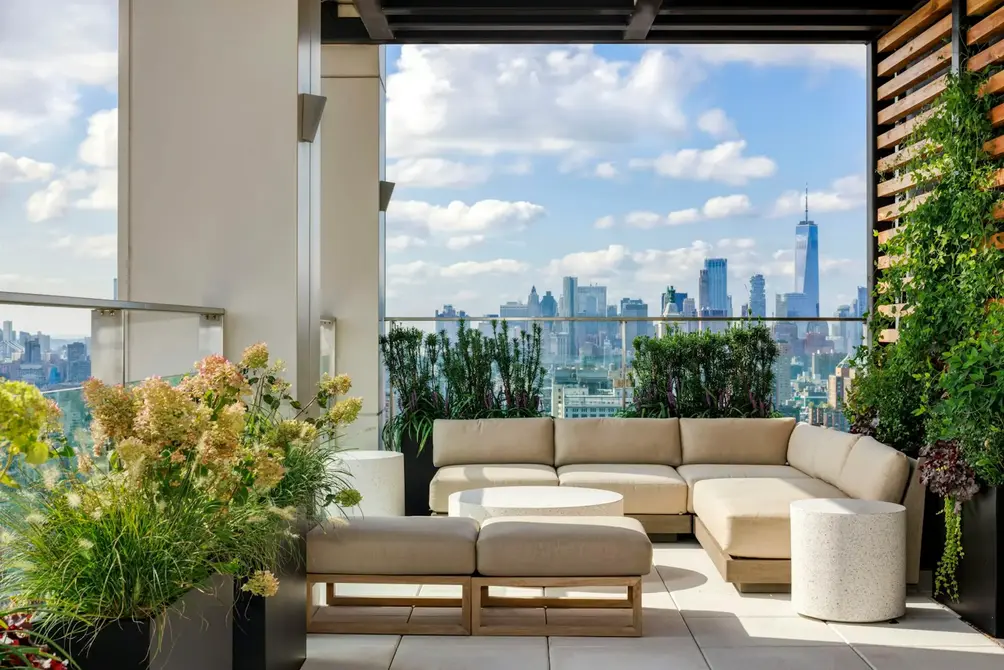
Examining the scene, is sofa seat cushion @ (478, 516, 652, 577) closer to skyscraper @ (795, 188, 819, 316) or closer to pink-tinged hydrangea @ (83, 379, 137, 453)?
pink-tinged hydrangea @ (83, 379, 137, 453)

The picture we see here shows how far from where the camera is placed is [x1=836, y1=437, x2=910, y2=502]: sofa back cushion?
4746 millimetres

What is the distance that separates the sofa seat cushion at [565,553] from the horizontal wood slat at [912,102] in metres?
3.39

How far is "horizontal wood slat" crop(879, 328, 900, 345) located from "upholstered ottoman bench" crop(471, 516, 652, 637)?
3085 mm

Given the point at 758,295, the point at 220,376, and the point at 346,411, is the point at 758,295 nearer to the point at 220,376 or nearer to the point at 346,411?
the point at 346,411

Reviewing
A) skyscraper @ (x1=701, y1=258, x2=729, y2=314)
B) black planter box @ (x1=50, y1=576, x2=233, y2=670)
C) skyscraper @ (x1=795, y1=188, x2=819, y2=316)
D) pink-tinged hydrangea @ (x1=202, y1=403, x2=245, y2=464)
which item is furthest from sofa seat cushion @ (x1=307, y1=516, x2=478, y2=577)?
skyscraper @ (x1=795, y1=188, x2=819, y2=316)

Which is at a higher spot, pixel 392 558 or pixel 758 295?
pixel 758 295

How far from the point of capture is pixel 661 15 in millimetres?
6621

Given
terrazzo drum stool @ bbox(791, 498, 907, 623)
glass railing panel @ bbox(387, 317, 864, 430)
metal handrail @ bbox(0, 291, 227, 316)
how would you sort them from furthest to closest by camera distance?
1. glass railing panel @ bbox(387, 317, 864, 430)
2. terrazzo drum stool @ bbox(791, 498, 907, 623)
3. metal handrail @ bbox(0, 291, 227, 316)

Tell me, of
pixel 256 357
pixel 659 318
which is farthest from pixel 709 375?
pixel 256 357

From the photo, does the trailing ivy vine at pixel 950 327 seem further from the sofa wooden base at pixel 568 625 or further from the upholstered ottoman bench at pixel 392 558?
the upholstered ottoman bench at pixel 392 558

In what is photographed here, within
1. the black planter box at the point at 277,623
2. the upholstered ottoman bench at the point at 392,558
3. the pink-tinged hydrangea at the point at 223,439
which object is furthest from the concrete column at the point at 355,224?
the pink-tinged hydrangea at the point at 223,439

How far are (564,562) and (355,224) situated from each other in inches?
159

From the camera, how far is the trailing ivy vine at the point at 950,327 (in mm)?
4152

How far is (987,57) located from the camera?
5.14 m
